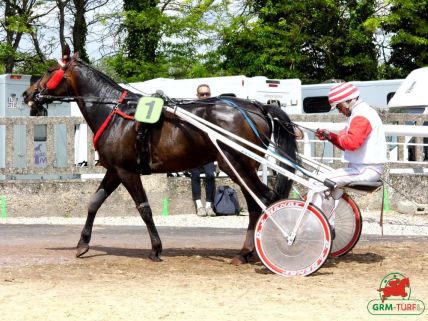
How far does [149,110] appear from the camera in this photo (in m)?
10.8

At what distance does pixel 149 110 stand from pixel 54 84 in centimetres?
157

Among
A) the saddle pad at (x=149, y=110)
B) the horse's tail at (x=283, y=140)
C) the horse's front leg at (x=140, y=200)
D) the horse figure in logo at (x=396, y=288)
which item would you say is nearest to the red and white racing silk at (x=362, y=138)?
the horse's tail at (x=283, y=140)

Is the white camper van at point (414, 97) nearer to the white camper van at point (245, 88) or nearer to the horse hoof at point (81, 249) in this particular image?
the white camper van at point (245, 88)

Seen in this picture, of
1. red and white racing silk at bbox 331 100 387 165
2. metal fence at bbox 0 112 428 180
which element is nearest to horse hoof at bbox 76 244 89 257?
red and white racing silk at bbox 331 100 387 165

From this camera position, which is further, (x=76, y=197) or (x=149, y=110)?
(x=76, y=197)

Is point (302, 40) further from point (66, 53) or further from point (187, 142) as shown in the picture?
point (187, 142)

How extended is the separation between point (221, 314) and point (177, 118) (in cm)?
381

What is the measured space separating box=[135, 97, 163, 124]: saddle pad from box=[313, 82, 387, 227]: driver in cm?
186

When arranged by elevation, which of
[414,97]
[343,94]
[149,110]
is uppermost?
[414,97]

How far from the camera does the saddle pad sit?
10.7 meters

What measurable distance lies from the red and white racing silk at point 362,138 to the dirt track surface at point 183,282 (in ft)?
3.95

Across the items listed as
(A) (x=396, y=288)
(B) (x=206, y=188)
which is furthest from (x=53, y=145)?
(A) (x=396, y=288)

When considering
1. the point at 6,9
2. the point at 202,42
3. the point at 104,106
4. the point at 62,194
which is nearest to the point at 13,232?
the point at 62,194

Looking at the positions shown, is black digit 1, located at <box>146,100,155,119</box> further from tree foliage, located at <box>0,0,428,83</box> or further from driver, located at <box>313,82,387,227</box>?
tree foliage, located at <box>0,0,428,83</box>
